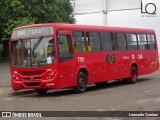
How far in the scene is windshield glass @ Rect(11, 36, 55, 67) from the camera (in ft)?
57.0

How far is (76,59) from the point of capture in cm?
1845

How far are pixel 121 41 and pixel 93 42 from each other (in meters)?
3.03

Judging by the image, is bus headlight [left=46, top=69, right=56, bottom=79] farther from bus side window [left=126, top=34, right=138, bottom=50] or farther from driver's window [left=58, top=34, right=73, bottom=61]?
bus side window [left=126, top=34, right=138, bottom=50]

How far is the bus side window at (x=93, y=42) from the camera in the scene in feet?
64.8

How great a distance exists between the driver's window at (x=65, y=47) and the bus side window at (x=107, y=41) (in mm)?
3136

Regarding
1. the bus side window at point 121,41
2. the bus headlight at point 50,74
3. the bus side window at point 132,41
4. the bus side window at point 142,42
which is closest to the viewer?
the bus headlight at point 50,74

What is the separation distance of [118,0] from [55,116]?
42011 millimetres

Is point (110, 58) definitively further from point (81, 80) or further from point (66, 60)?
point (66, 60)

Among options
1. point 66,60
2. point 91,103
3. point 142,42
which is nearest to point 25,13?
point 142,42

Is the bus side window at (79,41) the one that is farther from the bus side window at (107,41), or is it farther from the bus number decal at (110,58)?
the bus number decal at (110,58)

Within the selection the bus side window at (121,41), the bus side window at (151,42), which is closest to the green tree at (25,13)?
the bus side window at (151,42)

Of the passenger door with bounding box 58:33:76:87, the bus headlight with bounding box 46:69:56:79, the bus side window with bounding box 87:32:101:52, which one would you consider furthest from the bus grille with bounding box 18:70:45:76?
the bus side window with bounding box 87:32:101:52

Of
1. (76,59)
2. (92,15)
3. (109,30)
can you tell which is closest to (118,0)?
(92,15)

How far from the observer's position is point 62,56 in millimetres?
17625
